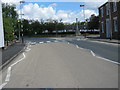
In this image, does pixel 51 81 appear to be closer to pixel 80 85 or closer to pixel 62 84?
pixel 62 84

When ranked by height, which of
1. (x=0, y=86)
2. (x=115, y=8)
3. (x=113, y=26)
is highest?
(x=115, y=8)

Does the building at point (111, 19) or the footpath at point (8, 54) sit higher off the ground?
the building at point (111, 19)

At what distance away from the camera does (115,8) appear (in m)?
35.0

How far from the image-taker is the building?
3369 centimetres

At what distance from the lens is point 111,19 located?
37219 mm

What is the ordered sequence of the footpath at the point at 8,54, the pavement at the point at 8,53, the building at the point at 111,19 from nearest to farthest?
the footpath at the point at 8,54, the pavement at the point at 8,53, the building at the point at 111,19

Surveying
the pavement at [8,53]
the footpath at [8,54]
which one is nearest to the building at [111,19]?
the pavement at [8,53]

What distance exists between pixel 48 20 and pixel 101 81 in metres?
89.2

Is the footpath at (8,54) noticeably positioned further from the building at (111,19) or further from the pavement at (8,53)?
the building at (111,19)

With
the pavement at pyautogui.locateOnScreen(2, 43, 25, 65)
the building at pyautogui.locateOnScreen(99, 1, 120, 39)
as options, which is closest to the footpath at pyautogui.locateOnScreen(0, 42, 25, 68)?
the pavement at pyautogui.locateOnScreen(2, 43, 25, 65)

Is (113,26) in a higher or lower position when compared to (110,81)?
higher

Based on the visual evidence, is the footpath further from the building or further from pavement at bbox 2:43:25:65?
the building

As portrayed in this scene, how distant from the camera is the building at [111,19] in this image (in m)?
33.7

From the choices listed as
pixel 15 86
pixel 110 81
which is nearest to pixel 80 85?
pixel 110 81
